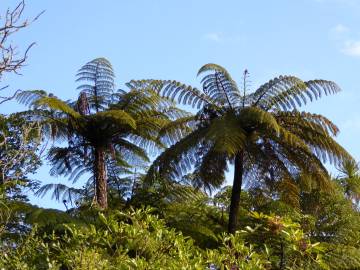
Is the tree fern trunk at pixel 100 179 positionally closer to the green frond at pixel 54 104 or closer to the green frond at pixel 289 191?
the green frond at pixel 54 104

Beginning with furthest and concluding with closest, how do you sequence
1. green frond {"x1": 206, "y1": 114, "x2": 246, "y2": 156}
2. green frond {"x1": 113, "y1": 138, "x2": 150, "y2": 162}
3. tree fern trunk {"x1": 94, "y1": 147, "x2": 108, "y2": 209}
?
green frond {"x1": 113, "y1": 138, "x2": 150, "y2": 162}, tree fern trunk {"x1": 94, "y1": 147, "x2": 108, "y2": 209}, green frond {"x1": 206, "y1": 114, "x2": 246, "y2": 156}

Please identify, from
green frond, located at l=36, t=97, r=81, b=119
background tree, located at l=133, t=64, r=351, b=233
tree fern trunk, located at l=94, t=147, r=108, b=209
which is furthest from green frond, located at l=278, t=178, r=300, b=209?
green frond, located at l=36, t=97, r=81, b=119

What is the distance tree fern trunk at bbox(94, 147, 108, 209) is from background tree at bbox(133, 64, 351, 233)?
783mm

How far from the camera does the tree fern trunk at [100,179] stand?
10.8 m

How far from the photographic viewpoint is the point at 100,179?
36.3 feet

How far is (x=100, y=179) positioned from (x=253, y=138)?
2.47 meters

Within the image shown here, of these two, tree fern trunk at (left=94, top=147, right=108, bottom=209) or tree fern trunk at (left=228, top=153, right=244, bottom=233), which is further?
tree fern trunk at (left=94, top=147, right=108, bottom=209)

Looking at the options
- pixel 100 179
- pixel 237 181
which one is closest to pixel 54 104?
pixel 100 179

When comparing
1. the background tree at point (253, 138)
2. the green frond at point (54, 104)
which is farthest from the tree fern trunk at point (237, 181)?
the green frond at point (54, 104)

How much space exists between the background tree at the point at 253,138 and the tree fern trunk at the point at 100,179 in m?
0.78

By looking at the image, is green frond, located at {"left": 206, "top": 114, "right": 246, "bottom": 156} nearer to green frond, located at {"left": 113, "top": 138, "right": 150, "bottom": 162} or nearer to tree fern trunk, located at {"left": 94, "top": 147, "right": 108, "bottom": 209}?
tree fern trunk, located at {"left": 94, "top": 147, "right": 108, "bottom": 209}

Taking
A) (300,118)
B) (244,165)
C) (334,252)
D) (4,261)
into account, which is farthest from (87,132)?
(4,261)

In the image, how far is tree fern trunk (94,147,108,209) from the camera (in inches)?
427

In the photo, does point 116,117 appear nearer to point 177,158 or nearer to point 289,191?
point 177,158
